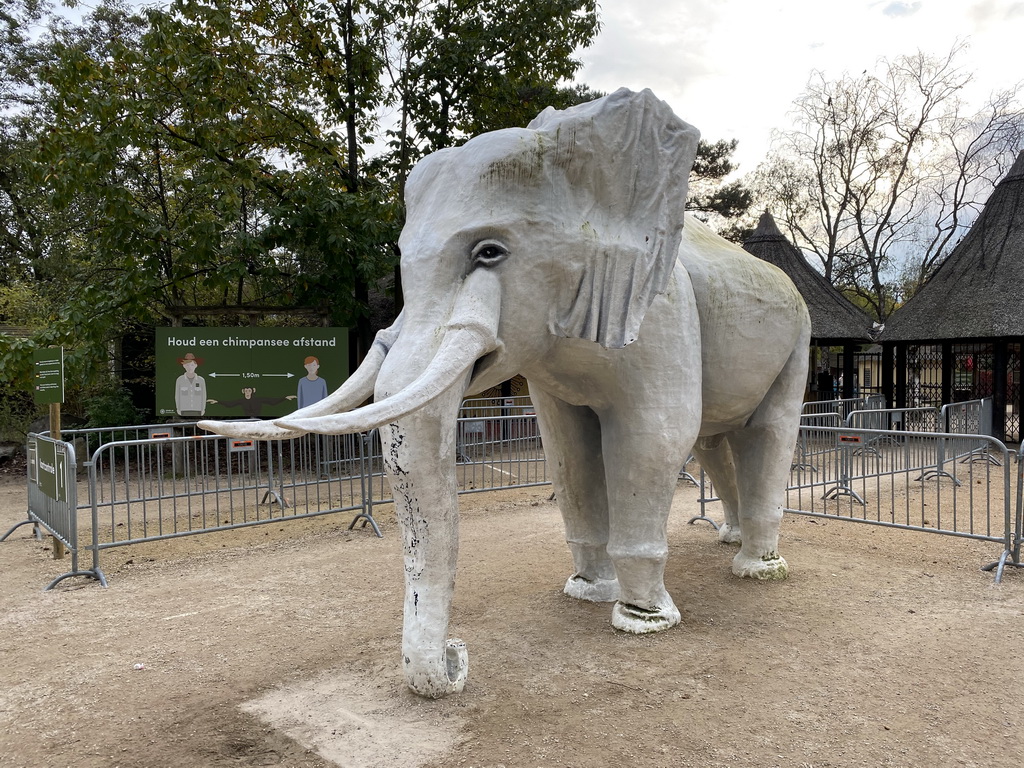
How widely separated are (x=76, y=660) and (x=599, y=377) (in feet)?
10.5

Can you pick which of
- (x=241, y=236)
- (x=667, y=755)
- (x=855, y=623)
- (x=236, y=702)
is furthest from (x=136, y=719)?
(x=241, y=236)

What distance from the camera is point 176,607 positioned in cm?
510

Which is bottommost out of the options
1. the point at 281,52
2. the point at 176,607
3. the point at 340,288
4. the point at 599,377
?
the point at 176,607

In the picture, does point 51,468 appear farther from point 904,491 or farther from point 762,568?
point 904,491

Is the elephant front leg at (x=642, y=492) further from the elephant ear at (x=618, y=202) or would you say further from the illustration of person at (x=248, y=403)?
the illustration of person at (x=248, y=403)

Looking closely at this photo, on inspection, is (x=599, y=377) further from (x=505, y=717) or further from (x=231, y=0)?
(x=231, y=0)

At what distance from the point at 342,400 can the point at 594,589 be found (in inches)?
96.4

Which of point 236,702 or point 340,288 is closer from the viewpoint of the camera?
point 236,702

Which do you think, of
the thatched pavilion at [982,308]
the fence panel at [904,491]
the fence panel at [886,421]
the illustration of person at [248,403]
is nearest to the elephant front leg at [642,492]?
the fence panel at [904,491]

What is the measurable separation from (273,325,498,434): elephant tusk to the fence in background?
423 centimetres

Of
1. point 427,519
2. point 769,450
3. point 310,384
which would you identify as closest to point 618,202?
point 427,519

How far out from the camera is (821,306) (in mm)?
17453

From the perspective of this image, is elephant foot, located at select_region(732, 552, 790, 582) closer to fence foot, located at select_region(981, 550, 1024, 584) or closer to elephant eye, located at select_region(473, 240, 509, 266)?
fence foot, located at select_region(981, 550, 1024, 584)

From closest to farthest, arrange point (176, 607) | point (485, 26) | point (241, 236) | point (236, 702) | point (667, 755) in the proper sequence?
point (667, 755)
point (236, 702)
point (176, 607)
point (241, 236)
point (485, 26)
